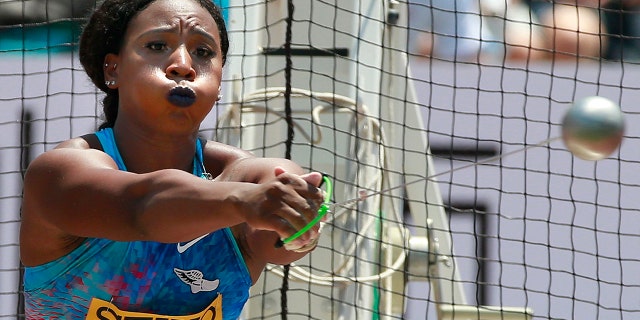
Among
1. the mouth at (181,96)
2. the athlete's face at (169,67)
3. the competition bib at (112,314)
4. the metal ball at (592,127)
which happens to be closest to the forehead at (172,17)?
the athlete's face at (169,67)

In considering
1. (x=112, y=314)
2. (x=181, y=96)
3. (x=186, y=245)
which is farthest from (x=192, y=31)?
(x=112, y=314)

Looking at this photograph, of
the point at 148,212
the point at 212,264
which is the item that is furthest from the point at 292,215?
the point at 212,264

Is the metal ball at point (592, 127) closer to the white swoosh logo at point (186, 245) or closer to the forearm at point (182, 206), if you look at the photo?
the forearm at point (182, 206)

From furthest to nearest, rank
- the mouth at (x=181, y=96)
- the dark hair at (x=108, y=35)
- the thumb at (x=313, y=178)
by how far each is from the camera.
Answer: the dark hair at (x=108, y=35) < the mouth at (x=181, y=96) < the thumb at (x=313, y=178)

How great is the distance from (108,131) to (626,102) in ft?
12.0

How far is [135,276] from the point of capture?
2.23 meters

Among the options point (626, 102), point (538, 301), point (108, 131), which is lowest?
point (538, 301)

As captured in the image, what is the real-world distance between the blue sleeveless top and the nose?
0.61 ft

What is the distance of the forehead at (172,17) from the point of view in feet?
7.53

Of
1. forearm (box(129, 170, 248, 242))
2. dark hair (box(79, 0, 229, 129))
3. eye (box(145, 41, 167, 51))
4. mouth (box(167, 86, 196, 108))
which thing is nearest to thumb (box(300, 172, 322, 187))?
forearm (box(129, 170, 248, 242))

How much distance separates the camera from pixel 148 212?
1.99 metres

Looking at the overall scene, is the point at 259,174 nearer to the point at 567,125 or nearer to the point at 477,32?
the point at 567,125

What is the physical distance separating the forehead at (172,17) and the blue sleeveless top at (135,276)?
221 mm

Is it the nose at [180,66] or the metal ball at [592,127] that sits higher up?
the nose at [180,66]
